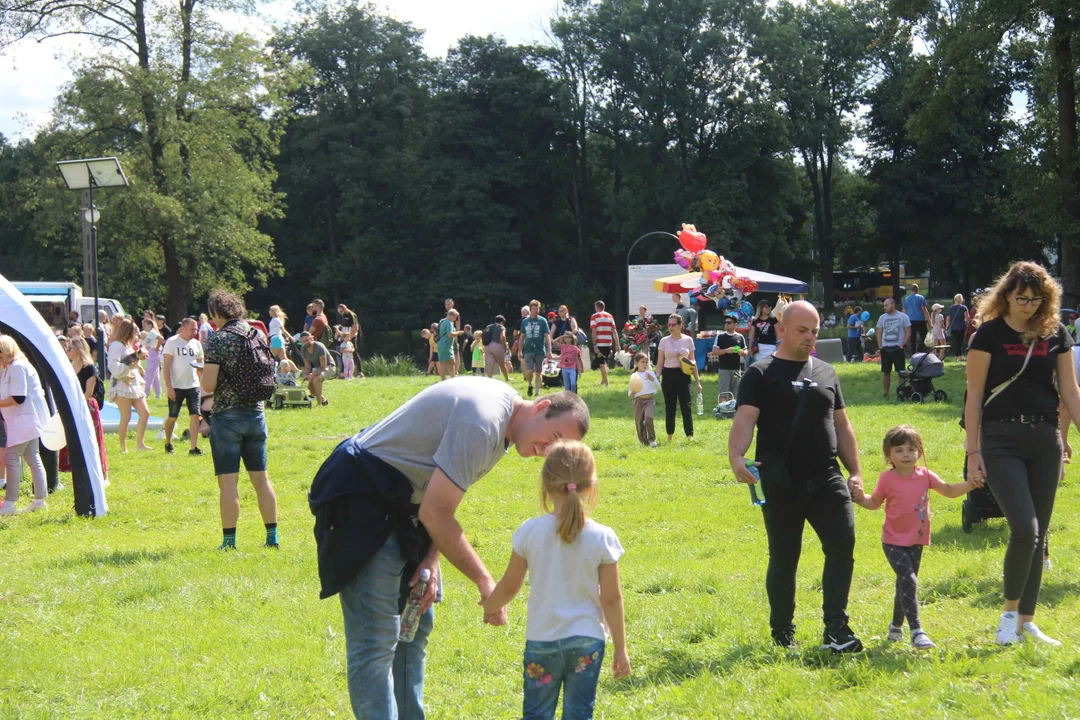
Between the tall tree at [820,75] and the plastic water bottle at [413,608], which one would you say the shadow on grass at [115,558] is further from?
the tall tree at [820,75]

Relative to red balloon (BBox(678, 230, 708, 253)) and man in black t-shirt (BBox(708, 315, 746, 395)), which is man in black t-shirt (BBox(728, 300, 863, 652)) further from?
red balloon (BBox(678, 230, 708, 253))

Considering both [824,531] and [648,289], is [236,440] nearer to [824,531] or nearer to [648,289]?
[824,531]

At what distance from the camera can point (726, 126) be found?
52.6m

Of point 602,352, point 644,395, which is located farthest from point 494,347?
point 644,395

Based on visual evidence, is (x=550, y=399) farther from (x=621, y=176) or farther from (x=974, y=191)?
(x=621, y=176)

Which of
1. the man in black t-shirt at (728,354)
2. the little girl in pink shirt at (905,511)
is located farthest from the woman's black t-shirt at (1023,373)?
the man in black t-shirt at (728,354)

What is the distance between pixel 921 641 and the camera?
5.44 metres

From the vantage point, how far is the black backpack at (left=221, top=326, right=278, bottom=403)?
305 inches

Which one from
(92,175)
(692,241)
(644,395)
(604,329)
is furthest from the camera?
(604,329)

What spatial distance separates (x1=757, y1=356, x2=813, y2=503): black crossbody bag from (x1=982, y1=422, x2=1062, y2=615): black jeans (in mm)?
985

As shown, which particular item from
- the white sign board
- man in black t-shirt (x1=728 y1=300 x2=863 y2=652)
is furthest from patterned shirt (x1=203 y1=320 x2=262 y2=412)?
the white sign board

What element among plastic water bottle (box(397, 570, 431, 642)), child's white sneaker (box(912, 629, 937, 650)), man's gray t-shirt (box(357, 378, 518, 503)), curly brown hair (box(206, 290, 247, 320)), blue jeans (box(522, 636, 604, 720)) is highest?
curly brown hair (box(206, 290, 247, 320))

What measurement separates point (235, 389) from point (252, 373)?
6.9 inches

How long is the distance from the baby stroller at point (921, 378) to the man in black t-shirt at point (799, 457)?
42.1 feet
